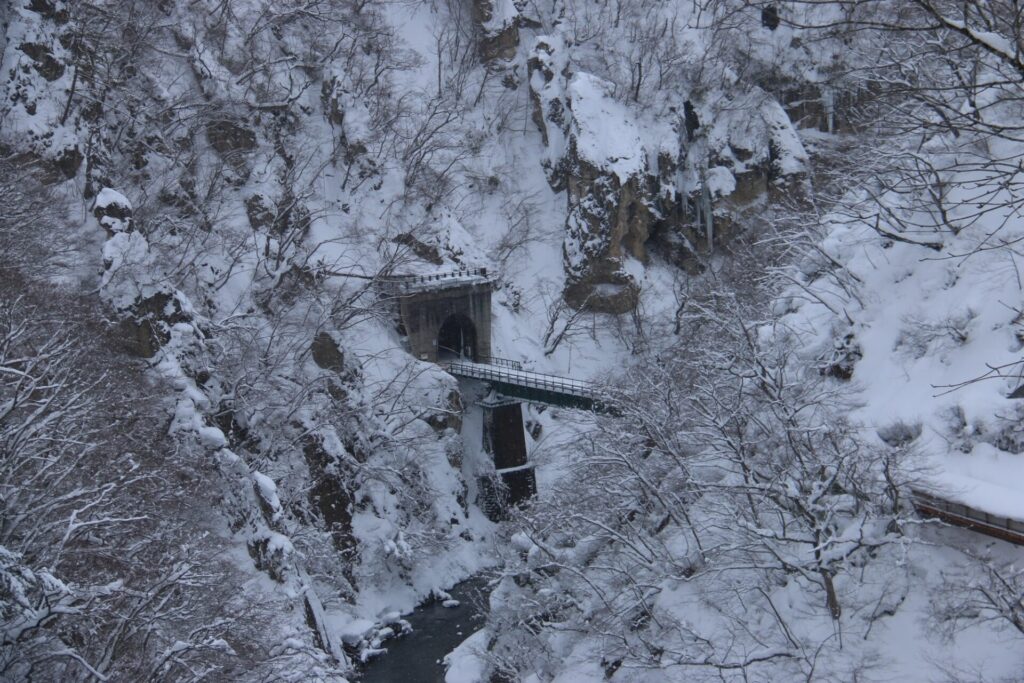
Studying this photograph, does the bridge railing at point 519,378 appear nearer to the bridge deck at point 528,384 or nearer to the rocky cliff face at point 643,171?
the bridge deck at point 528,384

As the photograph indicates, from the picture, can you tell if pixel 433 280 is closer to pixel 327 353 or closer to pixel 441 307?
pixel 441 307

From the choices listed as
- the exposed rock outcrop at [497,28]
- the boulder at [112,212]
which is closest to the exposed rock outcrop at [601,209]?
the exposed rock outcrop at [497,28]

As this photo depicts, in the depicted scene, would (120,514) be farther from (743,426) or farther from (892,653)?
(892,653)

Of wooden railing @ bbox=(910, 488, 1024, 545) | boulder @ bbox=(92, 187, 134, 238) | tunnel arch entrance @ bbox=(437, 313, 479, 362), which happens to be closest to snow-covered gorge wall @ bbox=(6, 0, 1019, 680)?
boulder @ bbox=(92, 187, 134, 238)

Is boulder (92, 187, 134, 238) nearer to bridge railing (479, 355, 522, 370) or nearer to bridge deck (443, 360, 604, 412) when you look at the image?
bridge deck (443, 360, 604, 412)

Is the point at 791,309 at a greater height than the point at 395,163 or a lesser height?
lesser

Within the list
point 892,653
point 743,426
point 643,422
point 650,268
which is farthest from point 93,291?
point 650,268
